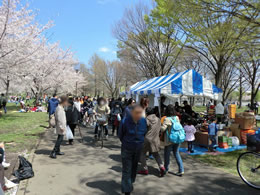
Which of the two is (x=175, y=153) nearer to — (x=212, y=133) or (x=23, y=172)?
(x=212, y=133)

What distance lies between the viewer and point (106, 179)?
427 centimetres

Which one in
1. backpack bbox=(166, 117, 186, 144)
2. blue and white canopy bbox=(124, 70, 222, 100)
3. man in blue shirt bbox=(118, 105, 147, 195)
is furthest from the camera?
blue and white canopy bbox=(124, 70, 222, 100)

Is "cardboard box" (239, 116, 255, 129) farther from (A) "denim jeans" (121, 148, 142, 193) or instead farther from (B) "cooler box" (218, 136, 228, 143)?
(A) "denim jeans" (121, 148, 142, 193)

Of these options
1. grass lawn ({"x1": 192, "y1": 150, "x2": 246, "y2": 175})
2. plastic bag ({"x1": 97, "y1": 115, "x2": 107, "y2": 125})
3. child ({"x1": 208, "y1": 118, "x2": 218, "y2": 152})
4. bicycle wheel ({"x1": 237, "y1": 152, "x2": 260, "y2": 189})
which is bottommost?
grass lawn ({"x1": 192, "y1": 150, "x2": 246, "y2": 175})

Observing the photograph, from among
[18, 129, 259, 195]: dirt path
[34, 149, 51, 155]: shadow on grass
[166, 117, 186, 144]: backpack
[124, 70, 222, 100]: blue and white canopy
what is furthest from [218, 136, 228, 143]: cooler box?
[34, 149, 51, 155]: shadow on grass

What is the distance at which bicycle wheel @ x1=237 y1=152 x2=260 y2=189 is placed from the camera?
4.02 meters

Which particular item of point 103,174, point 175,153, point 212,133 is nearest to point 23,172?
point 103,174

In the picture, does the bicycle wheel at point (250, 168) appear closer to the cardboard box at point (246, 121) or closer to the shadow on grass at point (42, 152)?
the cardboard box at point (246, 121)

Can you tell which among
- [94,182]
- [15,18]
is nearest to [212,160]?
[94,182]

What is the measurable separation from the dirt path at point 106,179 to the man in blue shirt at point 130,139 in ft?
1.62

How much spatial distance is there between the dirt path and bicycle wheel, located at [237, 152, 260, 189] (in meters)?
0.17

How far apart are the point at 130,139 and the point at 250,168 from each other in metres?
2.68

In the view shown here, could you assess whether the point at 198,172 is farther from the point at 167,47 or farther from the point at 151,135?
the point at 167,47

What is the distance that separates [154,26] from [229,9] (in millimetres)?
9956
